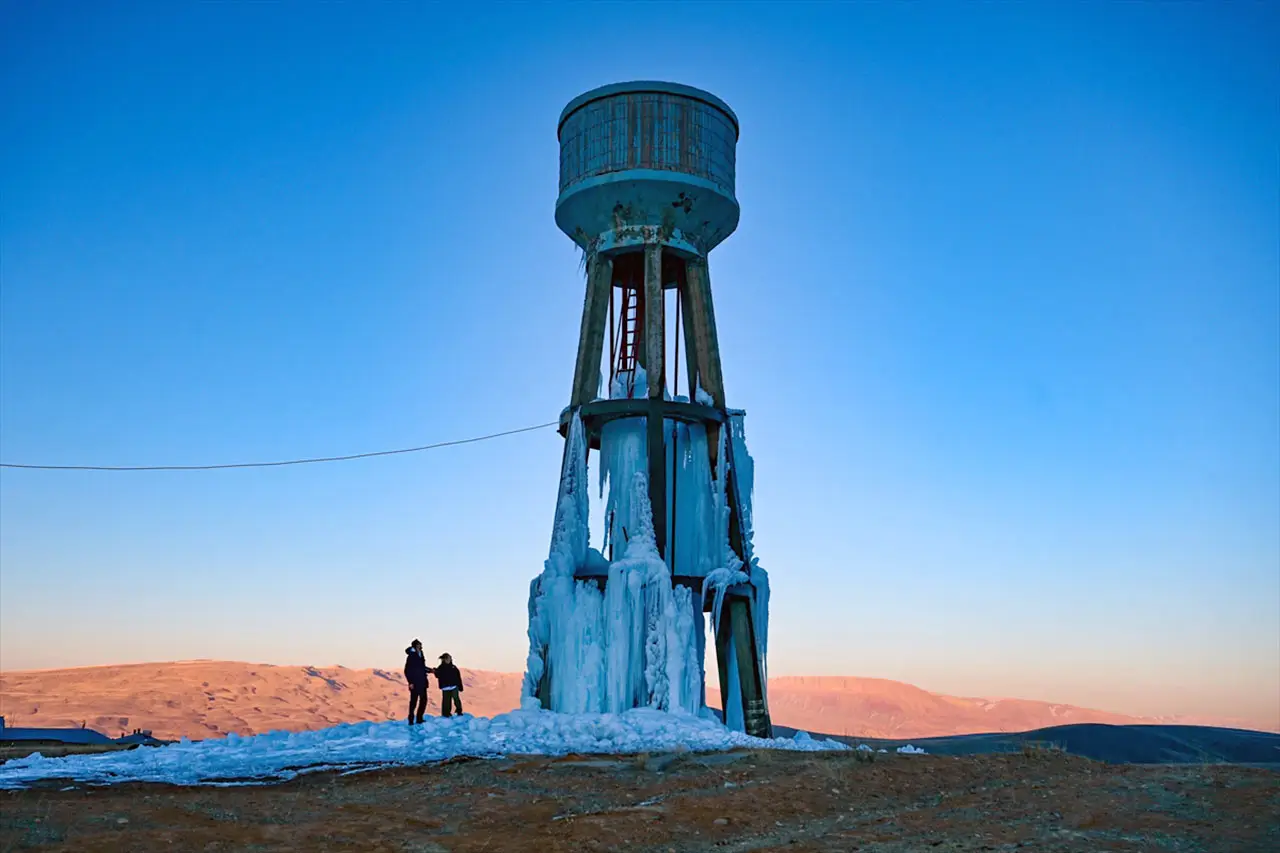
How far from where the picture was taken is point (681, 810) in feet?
36.6

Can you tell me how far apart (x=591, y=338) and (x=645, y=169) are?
364 cm

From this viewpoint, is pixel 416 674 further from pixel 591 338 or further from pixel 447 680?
pixel 591 338

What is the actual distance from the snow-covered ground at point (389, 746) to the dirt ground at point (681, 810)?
93cm

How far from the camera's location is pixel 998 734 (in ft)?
100

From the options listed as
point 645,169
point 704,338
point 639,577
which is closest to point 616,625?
point 639,577

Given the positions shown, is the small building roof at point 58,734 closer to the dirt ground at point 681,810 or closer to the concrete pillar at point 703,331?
the concrete pillar at point 703,331

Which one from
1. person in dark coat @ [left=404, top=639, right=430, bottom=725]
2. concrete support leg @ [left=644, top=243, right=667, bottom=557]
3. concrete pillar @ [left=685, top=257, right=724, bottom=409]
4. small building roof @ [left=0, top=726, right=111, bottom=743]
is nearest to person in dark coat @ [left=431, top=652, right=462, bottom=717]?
person in dark coat @ [left=404, top=639, right=430, bottom=725]

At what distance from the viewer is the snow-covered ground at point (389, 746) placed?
13.6 meters

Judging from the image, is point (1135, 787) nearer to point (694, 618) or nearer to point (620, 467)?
point (694, 618)

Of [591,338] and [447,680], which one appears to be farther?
[591,338]

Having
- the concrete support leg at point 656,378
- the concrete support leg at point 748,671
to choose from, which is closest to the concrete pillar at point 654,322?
the concrete support leg at point 656,378

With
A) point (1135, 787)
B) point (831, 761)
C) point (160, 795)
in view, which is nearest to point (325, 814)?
point (160, 795)

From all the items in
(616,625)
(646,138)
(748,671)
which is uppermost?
(646,138)

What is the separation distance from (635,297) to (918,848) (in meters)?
18.0
